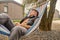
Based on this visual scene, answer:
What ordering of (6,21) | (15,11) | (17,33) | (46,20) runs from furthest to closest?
(15,11)
(46,20)
(6,21)
(17,33)

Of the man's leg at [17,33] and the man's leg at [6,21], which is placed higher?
the man's leg at [6,21]

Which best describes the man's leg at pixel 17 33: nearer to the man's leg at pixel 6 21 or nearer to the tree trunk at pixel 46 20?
the man's leg at pixel 6 21

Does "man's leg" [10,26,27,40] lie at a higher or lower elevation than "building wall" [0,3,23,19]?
lower

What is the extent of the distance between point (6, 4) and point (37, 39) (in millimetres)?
14948

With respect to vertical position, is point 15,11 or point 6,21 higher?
point 15,11

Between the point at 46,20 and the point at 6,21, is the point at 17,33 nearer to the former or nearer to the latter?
the point at 6,21

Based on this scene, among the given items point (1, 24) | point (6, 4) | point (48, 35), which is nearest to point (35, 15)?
point (1, 24)

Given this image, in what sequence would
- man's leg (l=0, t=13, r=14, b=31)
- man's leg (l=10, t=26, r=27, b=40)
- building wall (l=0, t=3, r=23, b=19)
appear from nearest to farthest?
1. man's leg (l=10, t=26, r=27, b=40)
2. man's leg (l=0, t=13, r=14, b=31)
3. building wall (l=0, t=3, r=23, b=19)

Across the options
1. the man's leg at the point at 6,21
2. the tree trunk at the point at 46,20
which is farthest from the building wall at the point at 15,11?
the man's leg at the point at 6,21

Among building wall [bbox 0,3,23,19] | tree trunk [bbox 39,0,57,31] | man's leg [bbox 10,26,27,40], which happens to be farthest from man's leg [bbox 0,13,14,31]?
building wall [bbox 0,3,23,19]

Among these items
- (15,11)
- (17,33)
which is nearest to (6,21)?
(17,33)

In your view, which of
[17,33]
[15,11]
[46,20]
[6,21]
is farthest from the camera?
[15,11]

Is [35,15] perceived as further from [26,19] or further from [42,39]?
[42,39]

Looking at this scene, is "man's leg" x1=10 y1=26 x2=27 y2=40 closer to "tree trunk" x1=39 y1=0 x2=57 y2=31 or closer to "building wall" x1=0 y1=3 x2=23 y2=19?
"tree trunk" x1=39 y1=0 x2=57 y2=31
